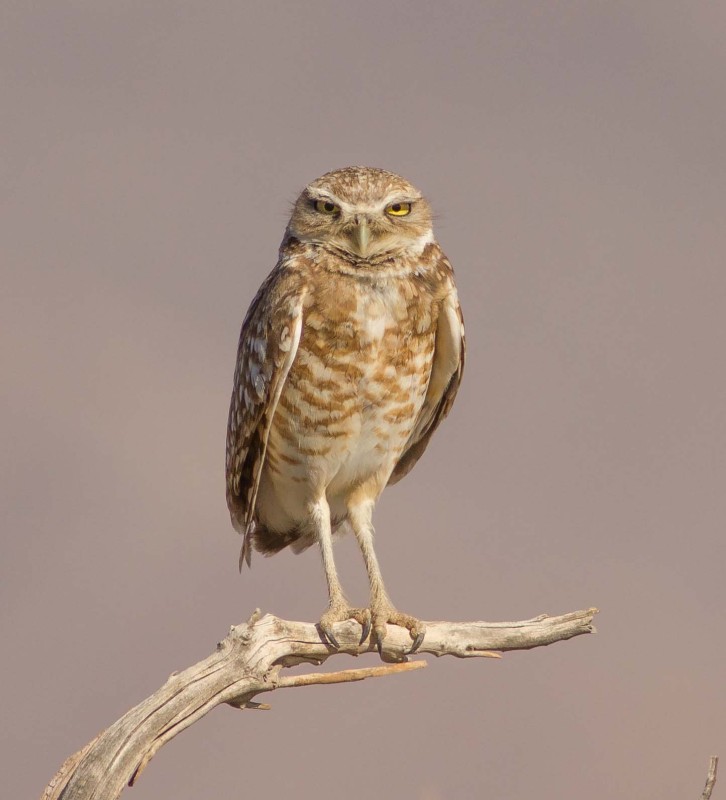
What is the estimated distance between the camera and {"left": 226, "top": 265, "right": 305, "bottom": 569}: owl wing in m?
4.41

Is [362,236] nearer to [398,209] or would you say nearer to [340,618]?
[398,209]

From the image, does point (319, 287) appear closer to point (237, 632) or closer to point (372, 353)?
point (372, 353)

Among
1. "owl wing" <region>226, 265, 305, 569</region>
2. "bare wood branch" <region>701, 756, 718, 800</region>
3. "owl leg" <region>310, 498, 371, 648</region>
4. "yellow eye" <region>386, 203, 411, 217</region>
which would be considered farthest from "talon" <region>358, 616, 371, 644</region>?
"yellow eye" <region>386, 203, 411, 217</region>

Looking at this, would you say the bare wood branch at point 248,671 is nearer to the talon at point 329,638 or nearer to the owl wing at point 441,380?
the talon at point 329,638

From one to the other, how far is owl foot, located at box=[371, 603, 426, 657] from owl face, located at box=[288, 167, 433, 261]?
1308mm

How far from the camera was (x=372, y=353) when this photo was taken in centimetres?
445

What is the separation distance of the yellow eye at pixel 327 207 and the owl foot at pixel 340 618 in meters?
1.45

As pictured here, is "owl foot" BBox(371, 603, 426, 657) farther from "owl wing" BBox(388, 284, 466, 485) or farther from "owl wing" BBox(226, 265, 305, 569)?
"owl wing" BBox(388, 284, 466, 485)

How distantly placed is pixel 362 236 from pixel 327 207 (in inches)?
8.8

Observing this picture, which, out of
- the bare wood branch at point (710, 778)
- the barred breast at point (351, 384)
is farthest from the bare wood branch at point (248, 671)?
the bare wood branch at point (710, 778)

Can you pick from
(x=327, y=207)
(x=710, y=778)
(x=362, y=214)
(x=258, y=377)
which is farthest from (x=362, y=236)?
(x=710, y=778)

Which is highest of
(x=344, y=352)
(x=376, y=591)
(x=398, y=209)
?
(x=398, y=209)

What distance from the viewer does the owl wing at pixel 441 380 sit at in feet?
15.3

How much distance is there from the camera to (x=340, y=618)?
171 inches
